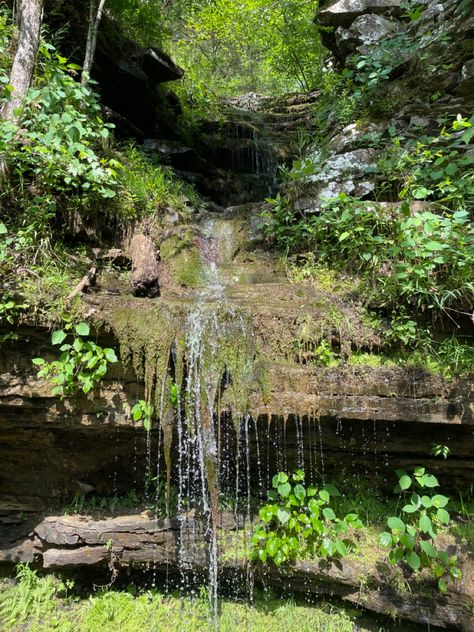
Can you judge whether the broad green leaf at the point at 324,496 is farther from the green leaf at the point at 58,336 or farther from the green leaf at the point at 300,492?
the green leaf at the point at 58,336

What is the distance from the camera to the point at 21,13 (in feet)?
15.3

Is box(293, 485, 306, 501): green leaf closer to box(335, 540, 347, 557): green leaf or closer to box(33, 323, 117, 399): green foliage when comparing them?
box(335, 540, 347, 557): green leaf

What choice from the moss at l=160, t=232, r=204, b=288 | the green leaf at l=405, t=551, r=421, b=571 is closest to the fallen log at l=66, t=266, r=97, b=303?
the moss at l=160, t=232, r=204, b=288

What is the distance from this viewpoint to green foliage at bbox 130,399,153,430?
3.64 metres

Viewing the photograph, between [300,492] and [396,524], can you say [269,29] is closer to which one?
[300,492]

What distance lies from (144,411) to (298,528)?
197 cm

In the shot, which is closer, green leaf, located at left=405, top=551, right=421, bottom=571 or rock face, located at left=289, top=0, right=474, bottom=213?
green leaf, located at left=405, top=551, right=421, bottom=571

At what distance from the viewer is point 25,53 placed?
14.6 feet

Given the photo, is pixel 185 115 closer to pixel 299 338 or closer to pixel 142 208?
pixel 142 208

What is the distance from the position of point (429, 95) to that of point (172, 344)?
5.93m

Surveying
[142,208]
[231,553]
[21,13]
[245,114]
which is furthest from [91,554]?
[245,114]

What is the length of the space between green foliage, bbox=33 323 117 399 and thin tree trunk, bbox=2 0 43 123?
275cm

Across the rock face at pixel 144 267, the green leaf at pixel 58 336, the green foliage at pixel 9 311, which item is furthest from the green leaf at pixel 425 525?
the green foliage at pixel 9 311

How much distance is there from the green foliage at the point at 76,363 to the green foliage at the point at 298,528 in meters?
2.13
